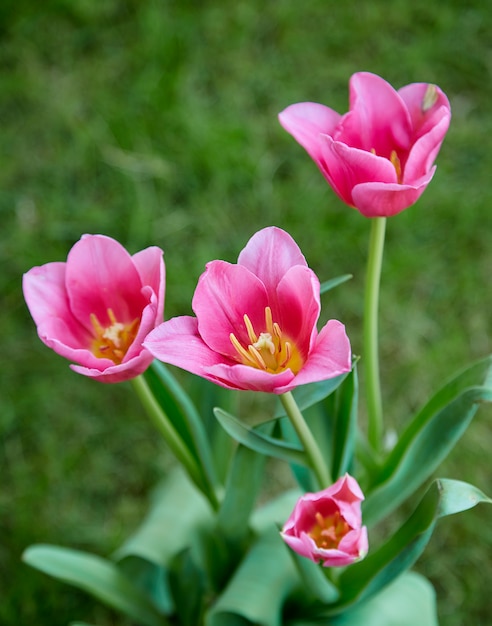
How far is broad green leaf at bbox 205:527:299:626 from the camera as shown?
0.85 metres

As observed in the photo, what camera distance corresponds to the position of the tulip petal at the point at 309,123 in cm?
66

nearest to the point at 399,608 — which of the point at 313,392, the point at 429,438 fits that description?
the point at 429,438

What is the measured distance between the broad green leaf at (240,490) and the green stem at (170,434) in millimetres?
30

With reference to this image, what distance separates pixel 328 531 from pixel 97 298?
27 centimetres

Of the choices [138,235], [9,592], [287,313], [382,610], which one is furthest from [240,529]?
[138,235]

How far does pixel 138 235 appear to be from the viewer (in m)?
1.60

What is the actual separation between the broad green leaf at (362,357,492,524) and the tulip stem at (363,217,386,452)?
4 cm

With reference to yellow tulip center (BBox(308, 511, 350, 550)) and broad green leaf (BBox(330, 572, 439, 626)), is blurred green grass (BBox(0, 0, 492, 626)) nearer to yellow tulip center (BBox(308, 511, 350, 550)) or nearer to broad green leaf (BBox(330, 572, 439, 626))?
broad green leaf (BBox(330, 572, 439, 626))

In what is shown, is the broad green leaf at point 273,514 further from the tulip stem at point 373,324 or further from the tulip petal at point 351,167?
the tulip petal at point 351,167

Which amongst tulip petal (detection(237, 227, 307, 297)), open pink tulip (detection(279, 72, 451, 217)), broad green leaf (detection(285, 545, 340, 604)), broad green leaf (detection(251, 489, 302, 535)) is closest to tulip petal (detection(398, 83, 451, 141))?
open pink tulip (detection(279, 72, 451, 217))

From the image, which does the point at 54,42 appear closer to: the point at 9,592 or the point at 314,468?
the point at 9,592

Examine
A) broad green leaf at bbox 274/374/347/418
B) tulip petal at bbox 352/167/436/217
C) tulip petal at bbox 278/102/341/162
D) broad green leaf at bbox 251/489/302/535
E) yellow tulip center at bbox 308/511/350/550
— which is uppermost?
tulip petal at bbox 278/102/341/162

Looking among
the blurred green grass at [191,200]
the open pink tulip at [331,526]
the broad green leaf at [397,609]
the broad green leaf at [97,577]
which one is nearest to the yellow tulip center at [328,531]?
the open pink tulip at [331,526]

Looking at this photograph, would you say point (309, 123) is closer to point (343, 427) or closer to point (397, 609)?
point (343, 427)
